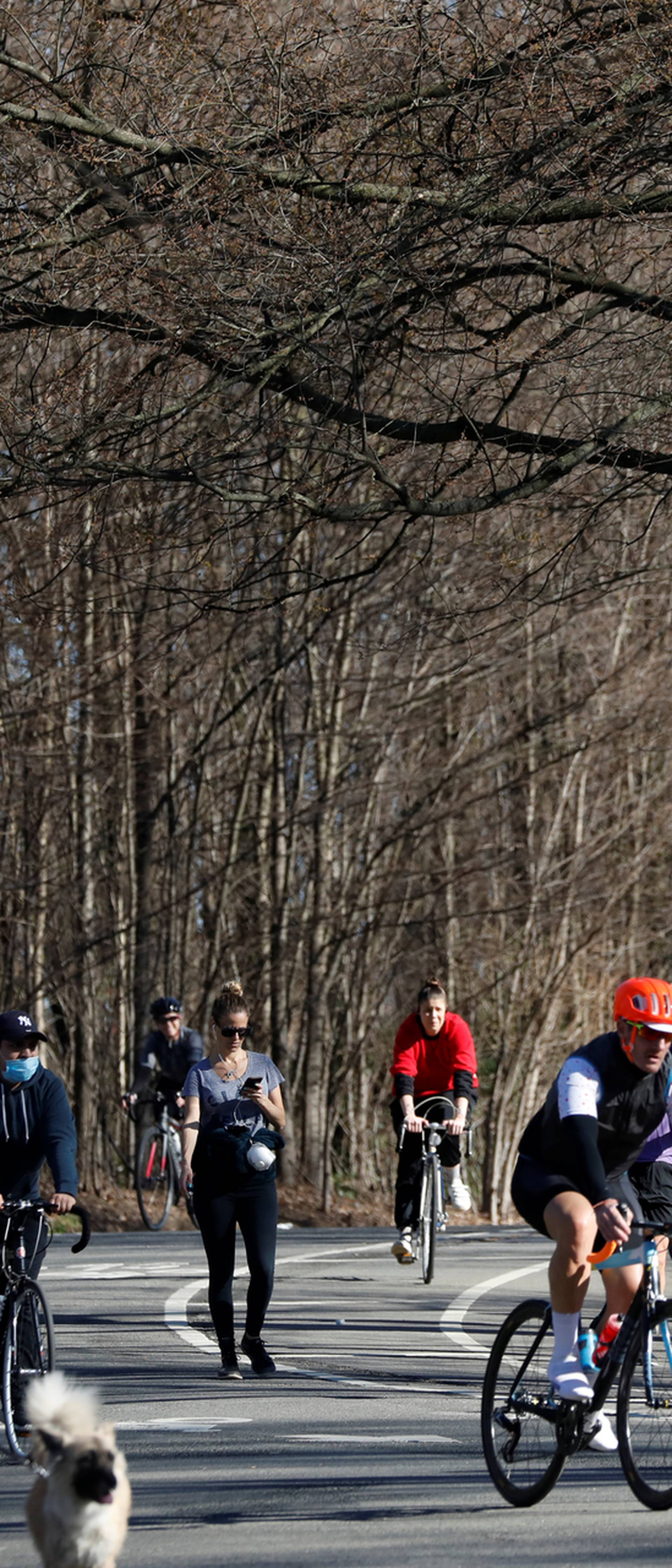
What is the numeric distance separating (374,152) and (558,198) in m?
1.14

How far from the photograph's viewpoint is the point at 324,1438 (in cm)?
791

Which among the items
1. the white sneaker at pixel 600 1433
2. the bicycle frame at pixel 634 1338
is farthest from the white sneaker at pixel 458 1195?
the bicycle frame at pixel 634 1338

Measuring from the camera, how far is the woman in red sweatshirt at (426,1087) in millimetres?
13969

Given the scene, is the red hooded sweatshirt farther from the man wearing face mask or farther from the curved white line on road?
the man wearing face mask

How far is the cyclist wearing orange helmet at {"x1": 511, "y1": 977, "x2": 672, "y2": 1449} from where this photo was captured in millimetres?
6352

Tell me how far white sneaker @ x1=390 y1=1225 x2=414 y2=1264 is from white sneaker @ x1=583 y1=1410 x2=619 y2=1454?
270 inches

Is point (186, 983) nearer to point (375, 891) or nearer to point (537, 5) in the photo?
point (375, 891)

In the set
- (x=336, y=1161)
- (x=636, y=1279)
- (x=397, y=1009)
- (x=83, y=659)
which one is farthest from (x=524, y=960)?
(x=636, y=1279)

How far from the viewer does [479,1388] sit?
31.1ft

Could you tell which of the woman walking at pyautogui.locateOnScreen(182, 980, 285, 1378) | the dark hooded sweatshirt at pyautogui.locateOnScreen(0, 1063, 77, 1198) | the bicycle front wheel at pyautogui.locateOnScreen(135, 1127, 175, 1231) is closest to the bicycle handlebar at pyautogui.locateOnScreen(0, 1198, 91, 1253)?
the dark hooded sweatshirt at pyautogui.locateOnScreen(0, 1063, 77, 1198)

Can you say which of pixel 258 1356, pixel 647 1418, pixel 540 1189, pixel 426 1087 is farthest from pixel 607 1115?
pixel 426 1087

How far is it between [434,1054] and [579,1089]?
7.91 m

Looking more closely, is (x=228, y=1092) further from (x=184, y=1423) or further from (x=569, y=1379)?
(x=569, y=1379)

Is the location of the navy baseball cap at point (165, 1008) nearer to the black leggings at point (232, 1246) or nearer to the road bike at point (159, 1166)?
the road bike at point (159, 1166)
